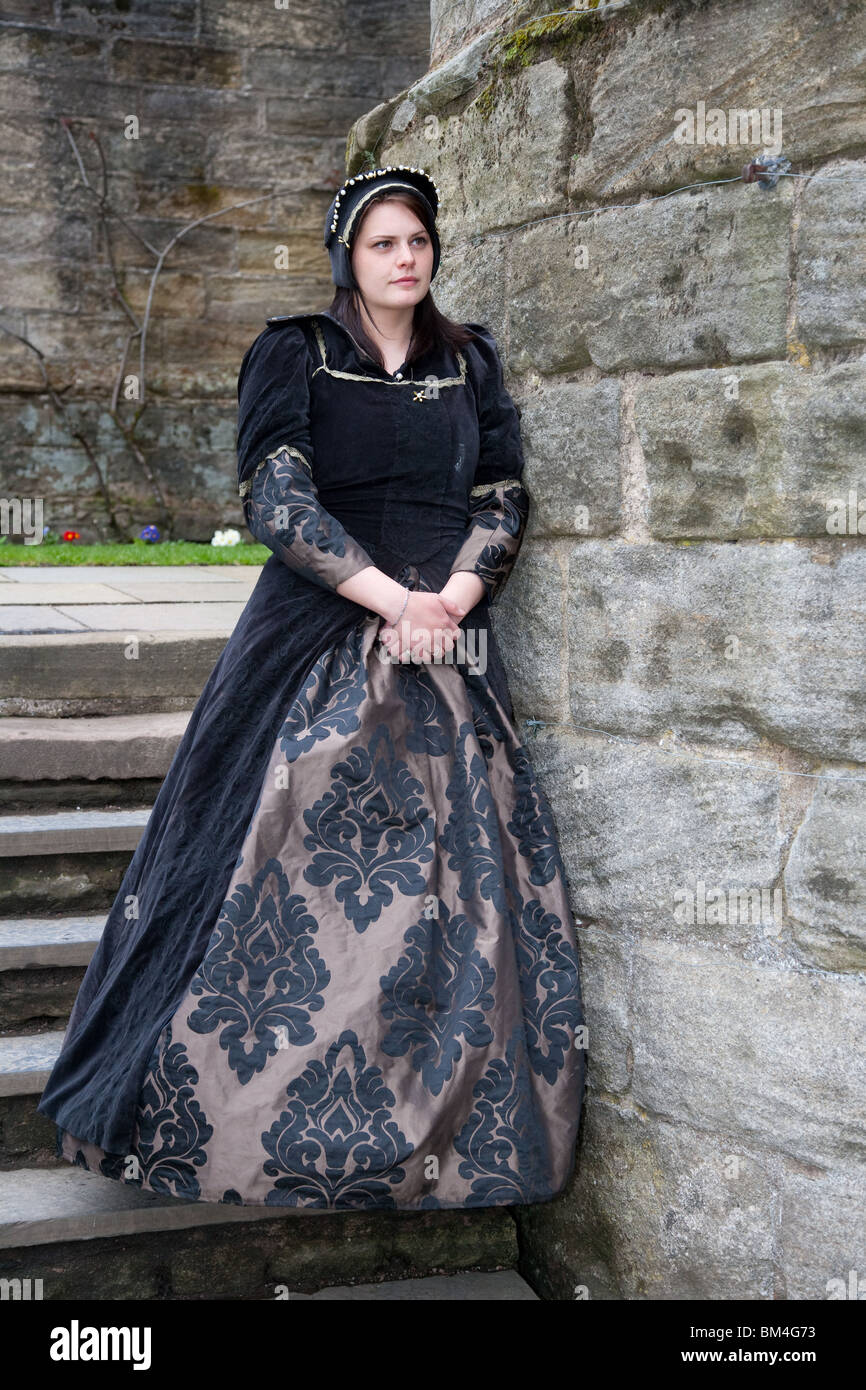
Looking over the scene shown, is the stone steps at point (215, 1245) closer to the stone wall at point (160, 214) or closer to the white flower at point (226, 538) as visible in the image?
the white flower at point (226, 538)

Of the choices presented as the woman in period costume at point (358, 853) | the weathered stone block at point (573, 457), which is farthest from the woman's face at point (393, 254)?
the weathered stone block at point (573, 457)

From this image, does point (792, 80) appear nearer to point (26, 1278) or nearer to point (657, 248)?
point (657, 248)

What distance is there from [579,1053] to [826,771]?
2.31 ft

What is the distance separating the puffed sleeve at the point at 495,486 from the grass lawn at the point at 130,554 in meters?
3.43

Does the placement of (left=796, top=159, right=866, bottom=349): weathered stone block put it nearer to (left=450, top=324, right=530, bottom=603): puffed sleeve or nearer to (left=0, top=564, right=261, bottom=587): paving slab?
(left=450, top=324, right=530, bottom=603): puffed sleeve

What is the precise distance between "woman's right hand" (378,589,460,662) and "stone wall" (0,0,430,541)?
5.11 m

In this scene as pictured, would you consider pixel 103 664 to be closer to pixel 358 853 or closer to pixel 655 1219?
pixel 358 853

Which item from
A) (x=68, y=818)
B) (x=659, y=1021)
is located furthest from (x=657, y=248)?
(x=68, y=818)

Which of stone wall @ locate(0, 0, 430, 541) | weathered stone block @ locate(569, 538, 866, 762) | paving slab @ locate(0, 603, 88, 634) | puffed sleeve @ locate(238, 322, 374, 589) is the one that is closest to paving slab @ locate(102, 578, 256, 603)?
A: paving slab @ locate(0, 603, 88, 634)

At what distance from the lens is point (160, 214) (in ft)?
23.0

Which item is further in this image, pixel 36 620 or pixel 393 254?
pixel 36 620

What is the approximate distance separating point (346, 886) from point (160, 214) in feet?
19.1

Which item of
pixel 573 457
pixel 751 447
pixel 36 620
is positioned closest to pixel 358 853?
pixel 573 457

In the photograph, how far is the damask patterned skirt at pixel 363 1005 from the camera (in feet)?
6.74
